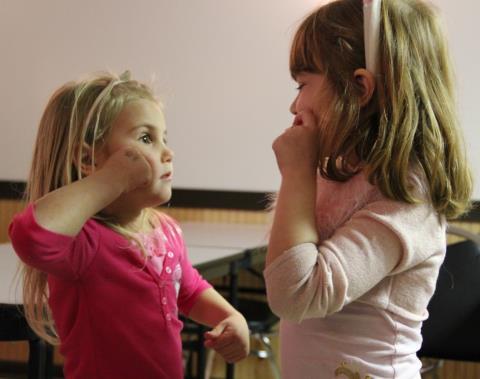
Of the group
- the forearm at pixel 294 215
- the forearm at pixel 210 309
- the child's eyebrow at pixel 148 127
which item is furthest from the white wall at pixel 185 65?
the forearm at pixel 294 215

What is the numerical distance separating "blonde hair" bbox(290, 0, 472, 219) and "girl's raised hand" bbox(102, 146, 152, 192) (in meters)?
0.25

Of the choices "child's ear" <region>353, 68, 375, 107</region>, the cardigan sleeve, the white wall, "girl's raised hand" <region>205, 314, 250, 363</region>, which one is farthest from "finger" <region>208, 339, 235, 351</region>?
the white wall

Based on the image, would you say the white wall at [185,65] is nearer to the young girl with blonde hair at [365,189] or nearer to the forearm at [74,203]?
the young girl with blonde hair at [365,189]

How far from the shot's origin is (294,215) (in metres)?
0.96

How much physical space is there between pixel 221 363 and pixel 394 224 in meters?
2.80

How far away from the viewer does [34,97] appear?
3.77 m

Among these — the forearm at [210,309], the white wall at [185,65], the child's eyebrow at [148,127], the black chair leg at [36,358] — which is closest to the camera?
the child's eyebrow at [148,127]

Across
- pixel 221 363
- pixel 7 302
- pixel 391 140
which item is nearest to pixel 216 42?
pixel 221 363

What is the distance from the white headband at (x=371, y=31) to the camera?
99 centimetres

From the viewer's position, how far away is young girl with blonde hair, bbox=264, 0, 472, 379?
0.95 metres

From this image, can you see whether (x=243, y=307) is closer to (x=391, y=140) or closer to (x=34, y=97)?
(x=34, y=97)

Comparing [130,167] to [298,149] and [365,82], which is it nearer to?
[298,149]

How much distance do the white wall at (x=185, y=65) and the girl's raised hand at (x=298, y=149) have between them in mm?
2482

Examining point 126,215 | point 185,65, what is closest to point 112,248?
point 126,215
